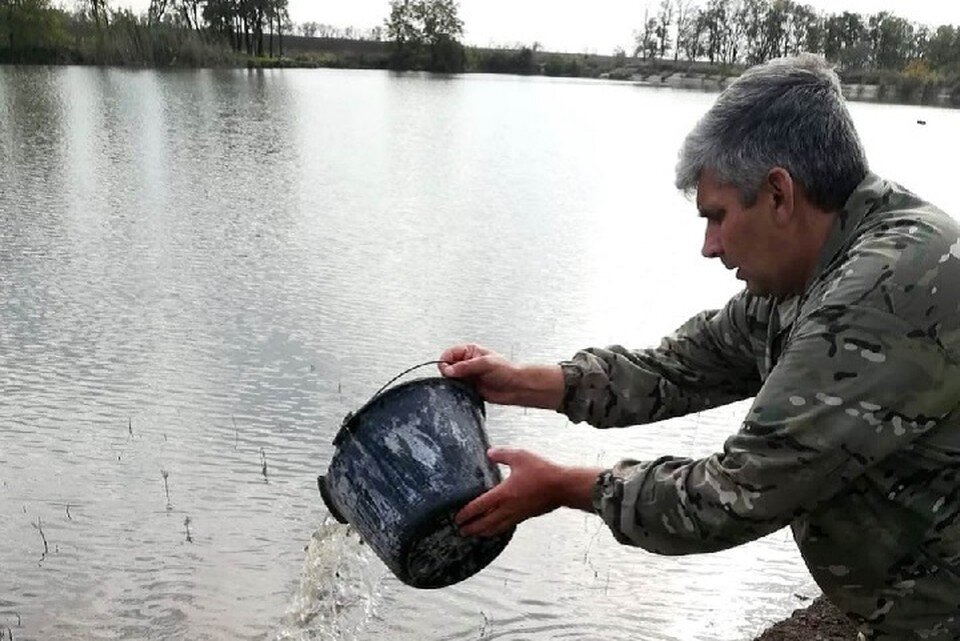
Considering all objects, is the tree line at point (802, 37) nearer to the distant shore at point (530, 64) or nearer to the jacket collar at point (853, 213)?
the distant shore at point (530, 64)

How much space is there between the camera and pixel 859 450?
1.82 metres

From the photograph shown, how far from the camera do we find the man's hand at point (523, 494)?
2.16 m

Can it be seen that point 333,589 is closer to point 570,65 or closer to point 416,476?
point 416,476

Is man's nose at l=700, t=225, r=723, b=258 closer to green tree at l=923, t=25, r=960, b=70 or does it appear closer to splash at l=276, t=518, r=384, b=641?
splash at l=276, t=518, r=384, b=641

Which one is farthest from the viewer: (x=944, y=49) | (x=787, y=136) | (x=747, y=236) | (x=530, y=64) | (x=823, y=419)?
(x=530, y=64)

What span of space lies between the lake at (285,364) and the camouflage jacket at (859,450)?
7.90 feet

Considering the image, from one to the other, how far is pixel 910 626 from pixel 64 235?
35.5 feet

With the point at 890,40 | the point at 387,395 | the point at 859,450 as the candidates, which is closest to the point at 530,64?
the point at 890,40

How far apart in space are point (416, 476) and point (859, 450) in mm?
1045

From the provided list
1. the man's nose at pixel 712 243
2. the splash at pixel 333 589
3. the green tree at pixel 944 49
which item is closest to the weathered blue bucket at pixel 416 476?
the man's nose at pixel 712 243

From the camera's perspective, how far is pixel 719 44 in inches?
4070

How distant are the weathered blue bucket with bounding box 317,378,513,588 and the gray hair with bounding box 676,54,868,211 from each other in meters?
0.92

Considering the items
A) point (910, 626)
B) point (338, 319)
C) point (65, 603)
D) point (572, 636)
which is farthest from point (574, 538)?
point (338, 319)

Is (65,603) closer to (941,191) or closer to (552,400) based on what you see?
(552,400)
